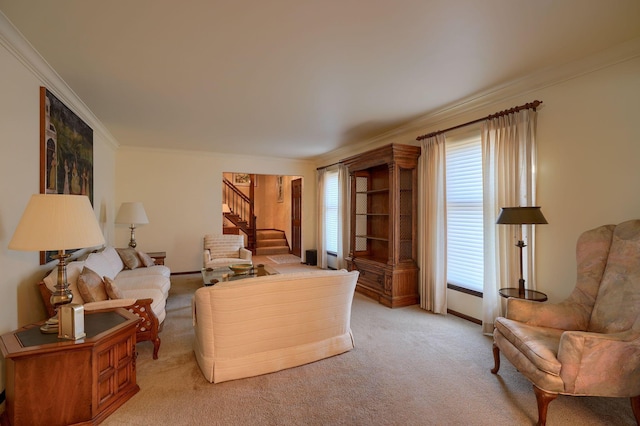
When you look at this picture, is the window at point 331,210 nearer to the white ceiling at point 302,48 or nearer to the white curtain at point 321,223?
the white curtain at point 321,223

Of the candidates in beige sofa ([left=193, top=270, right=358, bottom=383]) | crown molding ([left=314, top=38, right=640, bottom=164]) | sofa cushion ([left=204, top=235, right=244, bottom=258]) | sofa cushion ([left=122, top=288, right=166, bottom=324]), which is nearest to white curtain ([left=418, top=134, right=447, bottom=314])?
crown molding ([left=314, top=38, right=640, bottom=164])

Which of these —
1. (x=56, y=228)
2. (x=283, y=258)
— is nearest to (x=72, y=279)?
(x=56, y=228)

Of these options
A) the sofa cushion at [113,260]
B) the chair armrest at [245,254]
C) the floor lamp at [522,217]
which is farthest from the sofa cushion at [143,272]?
the floor lamp at [522,217]

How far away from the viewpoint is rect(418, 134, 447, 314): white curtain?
400cm

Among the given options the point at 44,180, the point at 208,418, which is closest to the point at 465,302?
the point at 208,418

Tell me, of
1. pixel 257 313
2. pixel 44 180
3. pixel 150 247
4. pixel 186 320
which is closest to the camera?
pixel 257 313

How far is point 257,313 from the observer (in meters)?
2.40

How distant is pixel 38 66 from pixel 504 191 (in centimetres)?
475

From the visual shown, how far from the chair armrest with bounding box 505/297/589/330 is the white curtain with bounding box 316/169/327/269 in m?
4.87

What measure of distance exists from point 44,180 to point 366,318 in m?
3.80

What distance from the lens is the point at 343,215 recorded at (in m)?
6.21

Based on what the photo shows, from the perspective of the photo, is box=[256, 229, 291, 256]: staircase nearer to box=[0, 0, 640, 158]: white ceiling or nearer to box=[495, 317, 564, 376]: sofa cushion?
box=[0, 0, 640, 158]: white ceiling

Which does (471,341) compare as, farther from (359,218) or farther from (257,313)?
(359,218)

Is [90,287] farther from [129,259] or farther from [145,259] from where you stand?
[145,259]
